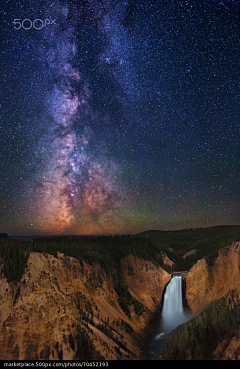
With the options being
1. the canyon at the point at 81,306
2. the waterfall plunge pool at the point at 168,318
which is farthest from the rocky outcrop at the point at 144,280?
the waterfall plunge pool at the point at 168,318

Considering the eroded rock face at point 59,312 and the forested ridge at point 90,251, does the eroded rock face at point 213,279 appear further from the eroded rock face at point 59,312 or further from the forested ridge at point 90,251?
the eroded rock face at point 59,312

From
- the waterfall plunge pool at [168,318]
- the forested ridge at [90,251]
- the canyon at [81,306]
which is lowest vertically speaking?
the waterfall plunge pool at [168,318]

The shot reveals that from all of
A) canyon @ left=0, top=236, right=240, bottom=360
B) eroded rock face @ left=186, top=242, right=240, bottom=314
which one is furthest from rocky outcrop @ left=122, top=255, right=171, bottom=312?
eroded rock face @ left=186, top=242, right=240, bottom=314

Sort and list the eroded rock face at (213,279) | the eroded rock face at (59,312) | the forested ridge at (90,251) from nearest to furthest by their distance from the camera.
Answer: the eroded rock face at (59,312) → the forested ridge at (90,251) → the eroded rock face at (213,279)

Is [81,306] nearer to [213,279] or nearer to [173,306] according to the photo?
[173,306]

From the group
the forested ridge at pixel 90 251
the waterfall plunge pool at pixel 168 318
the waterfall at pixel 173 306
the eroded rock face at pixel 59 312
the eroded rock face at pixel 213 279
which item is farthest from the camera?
the waterfall at pixel 173 306

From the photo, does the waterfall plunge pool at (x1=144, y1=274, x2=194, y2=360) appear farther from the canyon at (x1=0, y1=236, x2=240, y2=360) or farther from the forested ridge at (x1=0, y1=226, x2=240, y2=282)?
the forested ridge at (x1=0, y1=226, x2=240, y2=282)

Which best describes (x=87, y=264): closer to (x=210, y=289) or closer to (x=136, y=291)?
(x=136, y=291)
